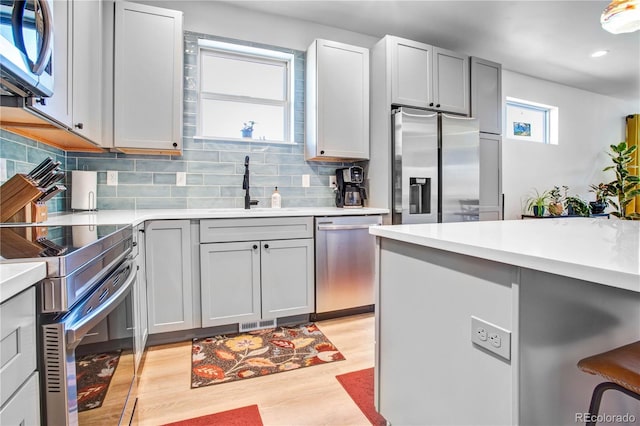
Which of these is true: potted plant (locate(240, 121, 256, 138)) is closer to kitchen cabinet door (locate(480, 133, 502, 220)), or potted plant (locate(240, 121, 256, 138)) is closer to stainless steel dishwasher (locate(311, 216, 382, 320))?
stainless steel dishwasher (locate(311, 216, 382, 320))

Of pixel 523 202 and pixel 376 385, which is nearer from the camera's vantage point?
pixel 376 385

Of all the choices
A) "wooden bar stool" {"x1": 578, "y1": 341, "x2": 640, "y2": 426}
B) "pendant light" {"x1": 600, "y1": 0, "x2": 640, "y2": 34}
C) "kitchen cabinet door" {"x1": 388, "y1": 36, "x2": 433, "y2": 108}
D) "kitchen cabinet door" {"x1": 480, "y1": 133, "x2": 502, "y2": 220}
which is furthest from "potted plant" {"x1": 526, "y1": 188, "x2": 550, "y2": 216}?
"wooden bar stool" {"x1": 578, "y1": 341, "x2": 640, "y2": 426}

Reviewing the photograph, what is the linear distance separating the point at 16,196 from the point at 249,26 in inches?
92.2

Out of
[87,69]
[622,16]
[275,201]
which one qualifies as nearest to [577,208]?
[622,16]

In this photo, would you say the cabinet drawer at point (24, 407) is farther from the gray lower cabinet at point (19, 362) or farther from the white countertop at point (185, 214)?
the white countertop at point (185, 214)

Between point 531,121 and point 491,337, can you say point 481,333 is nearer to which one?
point 491,337

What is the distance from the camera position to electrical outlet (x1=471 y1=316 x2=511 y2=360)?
0.84 metres

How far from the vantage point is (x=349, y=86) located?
3037 mm

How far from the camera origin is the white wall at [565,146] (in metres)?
4.52

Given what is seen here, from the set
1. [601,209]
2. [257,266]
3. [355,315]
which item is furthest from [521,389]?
[601,209]

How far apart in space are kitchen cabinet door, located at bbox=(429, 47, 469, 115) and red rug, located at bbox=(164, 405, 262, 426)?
2980 mm

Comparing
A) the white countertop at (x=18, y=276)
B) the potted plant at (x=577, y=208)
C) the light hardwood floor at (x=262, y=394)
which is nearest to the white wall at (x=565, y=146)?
the potted plant at (x=577, y=208)

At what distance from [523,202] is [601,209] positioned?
1097 mm

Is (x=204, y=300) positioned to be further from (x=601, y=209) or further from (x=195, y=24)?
(x=601, y=209)
